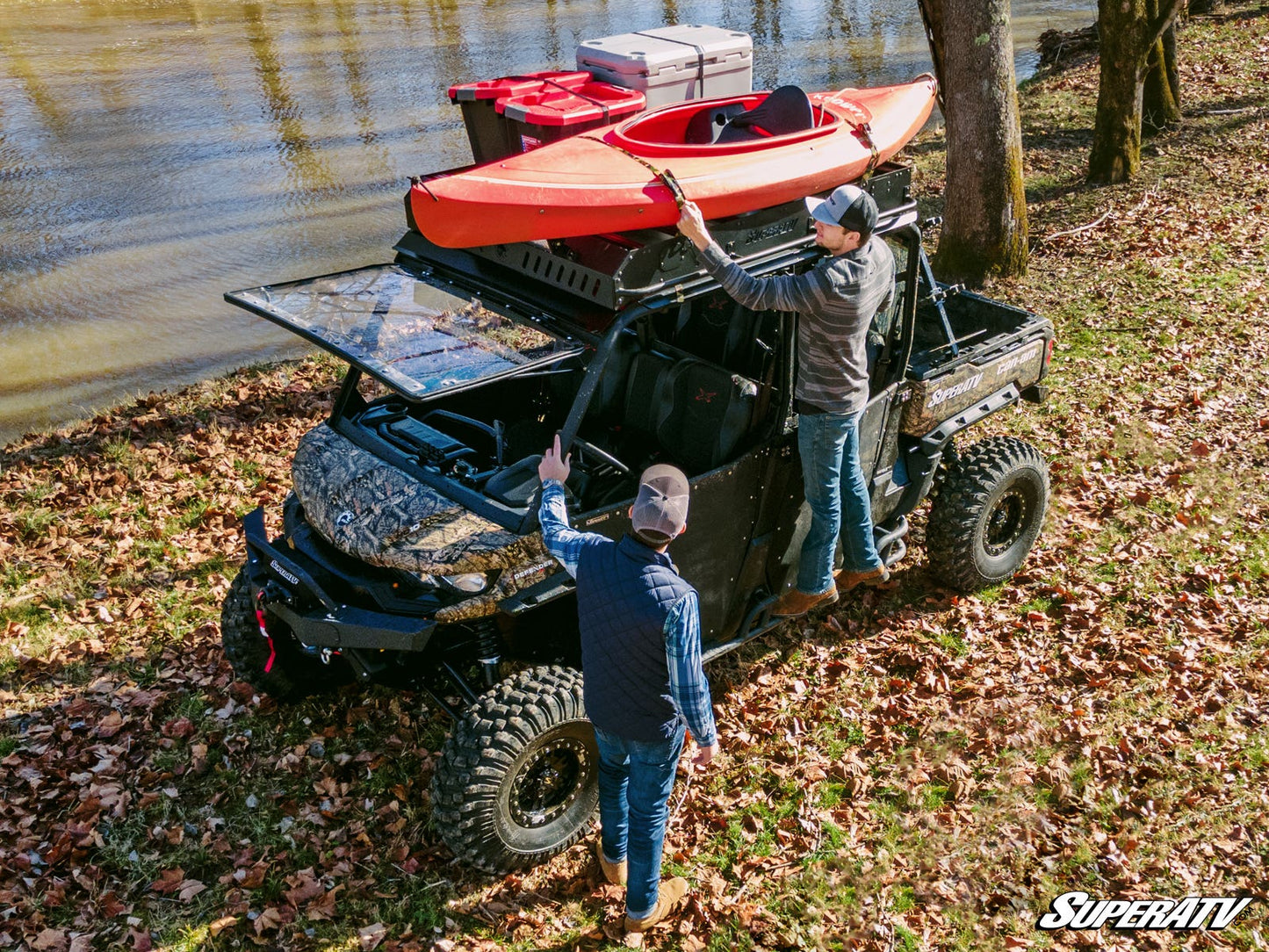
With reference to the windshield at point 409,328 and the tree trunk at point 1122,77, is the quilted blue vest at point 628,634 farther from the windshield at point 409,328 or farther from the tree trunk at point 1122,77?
the tree trunk at point 1122,77

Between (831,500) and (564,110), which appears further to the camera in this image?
(564,110)

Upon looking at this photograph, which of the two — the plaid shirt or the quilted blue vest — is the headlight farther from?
the quilted blue vest

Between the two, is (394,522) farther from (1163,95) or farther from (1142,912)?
(1163,95)

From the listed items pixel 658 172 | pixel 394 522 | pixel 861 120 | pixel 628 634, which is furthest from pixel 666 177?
pixel 628 634

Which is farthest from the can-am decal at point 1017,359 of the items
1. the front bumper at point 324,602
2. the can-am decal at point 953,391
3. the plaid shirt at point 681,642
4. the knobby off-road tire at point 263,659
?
the knobby off-road tire at point 263,659

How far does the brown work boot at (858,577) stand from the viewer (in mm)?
5579

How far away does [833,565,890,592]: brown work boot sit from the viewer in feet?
18.3

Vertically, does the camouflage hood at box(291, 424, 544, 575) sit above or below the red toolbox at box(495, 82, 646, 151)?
below

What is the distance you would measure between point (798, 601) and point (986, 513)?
150 centimetres

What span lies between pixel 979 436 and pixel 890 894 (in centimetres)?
404

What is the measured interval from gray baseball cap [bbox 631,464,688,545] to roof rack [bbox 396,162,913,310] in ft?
3.30

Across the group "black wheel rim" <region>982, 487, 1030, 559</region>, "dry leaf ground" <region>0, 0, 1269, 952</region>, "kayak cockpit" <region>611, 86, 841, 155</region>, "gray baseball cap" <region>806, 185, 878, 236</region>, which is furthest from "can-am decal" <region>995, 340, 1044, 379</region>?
"gray baseball cap" <region>806, 185, 878, 236</region>

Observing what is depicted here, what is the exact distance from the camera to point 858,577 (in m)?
5.60

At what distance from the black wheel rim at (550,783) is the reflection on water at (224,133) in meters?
6.84
